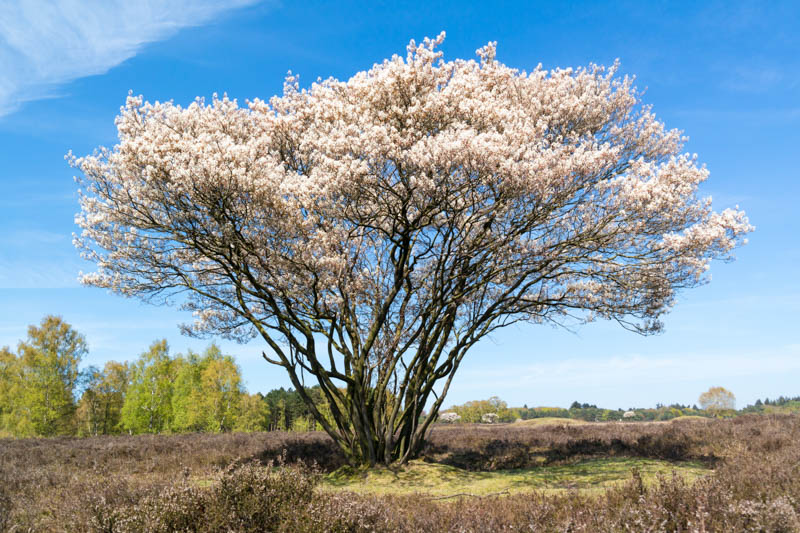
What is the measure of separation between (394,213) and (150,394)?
40802mm

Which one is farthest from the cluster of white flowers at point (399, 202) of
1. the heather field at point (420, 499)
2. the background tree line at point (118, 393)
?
the background tree line at point (118, 393)

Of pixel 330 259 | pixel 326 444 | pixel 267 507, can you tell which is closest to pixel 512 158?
pixel 330 259

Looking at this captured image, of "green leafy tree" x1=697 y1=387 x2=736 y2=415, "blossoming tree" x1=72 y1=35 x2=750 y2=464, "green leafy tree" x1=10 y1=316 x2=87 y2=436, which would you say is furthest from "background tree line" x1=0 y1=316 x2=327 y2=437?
"green leafy tree" x1=697 y1=387 x2=736 y2=415

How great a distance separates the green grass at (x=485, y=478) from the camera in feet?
31.2

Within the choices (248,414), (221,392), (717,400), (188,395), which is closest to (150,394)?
(188,395)

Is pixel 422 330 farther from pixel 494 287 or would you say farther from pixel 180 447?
pixel 180 447

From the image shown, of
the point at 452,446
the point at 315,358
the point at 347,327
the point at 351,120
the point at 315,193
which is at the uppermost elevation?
the point at 351,120

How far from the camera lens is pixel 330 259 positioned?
12008 millimetres

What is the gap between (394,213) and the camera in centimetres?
1164

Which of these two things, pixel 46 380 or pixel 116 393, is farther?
pixel 116 393

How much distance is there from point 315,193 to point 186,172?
2.76 meters

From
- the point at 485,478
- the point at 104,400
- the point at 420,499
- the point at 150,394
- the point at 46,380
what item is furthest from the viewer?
the point at 104,400

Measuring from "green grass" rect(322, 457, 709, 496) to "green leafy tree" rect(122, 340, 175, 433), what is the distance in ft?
122

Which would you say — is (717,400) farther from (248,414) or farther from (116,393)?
(116,393)
